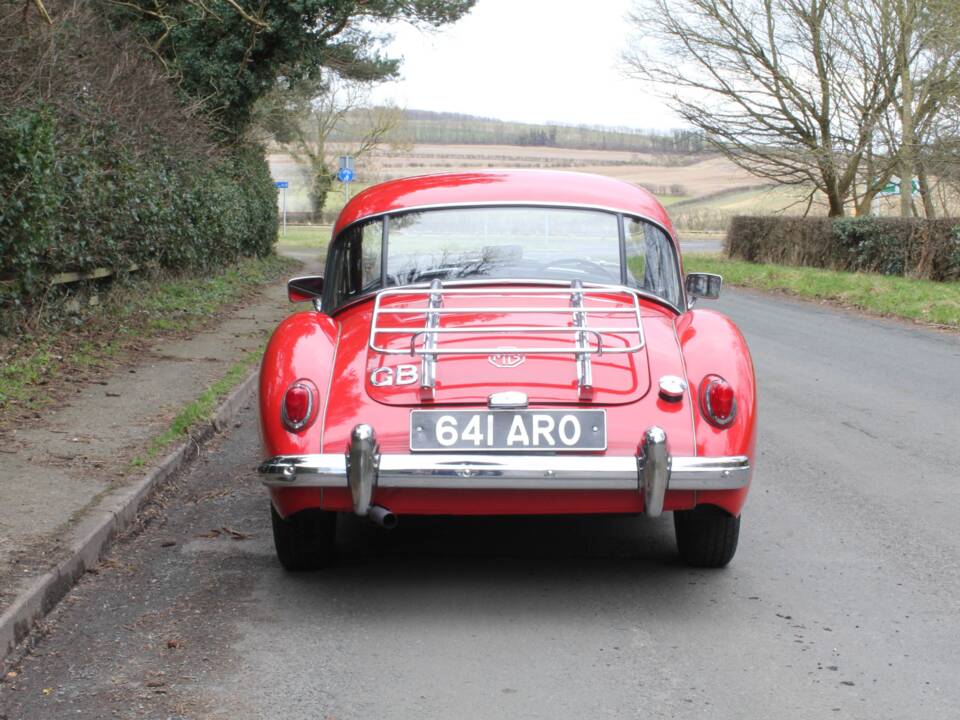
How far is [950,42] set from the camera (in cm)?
2528

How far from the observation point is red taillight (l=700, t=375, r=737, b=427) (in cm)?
473

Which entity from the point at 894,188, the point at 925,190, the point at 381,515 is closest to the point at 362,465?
the point at 381,515

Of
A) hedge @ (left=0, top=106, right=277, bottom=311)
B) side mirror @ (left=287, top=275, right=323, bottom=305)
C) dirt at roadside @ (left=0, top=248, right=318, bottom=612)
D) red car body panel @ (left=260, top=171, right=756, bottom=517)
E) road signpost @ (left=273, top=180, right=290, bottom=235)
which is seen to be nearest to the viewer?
red car body panel @ (left=260, top=171, right=756, bottom=517)

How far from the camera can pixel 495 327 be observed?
5035 millimetres

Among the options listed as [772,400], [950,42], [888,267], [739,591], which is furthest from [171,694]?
[950,42]

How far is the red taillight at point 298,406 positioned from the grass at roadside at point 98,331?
3.82 metres

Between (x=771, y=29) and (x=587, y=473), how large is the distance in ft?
94.8

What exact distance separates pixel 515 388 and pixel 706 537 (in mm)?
1129

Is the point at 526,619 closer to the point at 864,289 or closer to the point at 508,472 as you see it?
the point at 508,472

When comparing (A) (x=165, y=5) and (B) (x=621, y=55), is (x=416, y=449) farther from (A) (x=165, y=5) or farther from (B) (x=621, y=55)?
(B) (x=621, y=55)

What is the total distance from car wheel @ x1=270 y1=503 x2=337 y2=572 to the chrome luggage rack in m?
0.75

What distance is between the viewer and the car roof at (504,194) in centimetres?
600

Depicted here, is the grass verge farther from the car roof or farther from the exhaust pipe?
the exhaust pipe

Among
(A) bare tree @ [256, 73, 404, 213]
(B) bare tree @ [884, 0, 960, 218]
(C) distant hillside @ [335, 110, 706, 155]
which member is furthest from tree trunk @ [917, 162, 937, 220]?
(C) distant hillside @ [335, 110, 706, 155]
